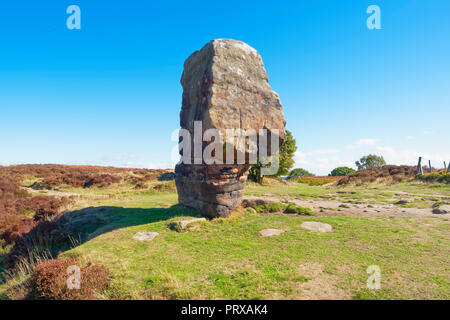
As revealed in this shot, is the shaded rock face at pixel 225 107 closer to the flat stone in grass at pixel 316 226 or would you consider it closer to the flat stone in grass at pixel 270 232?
the flat stone in grass at pixel 270 232

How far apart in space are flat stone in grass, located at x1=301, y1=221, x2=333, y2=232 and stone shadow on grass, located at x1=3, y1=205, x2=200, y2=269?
4923 mm

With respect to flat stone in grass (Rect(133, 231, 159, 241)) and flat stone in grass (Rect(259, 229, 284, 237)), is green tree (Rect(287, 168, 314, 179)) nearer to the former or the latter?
flat stone in grass (Rect(259, 229, 284, 237))

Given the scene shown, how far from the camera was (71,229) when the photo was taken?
422 inches

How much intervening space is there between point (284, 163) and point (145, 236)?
24869 mm

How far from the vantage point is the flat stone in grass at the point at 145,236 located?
8.35 metres

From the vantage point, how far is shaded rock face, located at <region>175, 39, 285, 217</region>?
956cm

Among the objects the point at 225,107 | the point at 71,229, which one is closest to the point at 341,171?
the point at 225,107

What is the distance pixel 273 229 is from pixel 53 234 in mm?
10049

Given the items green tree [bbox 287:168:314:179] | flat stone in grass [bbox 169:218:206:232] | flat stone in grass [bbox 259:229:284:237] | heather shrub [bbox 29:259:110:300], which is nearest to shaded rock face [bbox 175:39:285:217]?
flat stone in grass [bbox 169:218:206:232]

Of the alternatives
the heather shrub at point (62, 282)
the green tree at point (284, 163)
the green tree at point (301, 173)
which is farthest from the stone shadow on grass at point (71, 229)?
the green tree at point (301, 173)

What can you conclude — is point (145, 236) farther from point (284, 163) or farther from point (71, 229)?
point (284, 163)

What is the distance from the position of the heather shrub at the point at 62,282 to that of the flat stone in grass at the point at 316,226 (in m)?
7.26

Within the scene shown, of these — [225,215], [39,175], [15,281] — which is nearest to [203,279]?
[225,215]

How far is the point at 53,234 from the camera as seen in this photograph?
10.3 m
